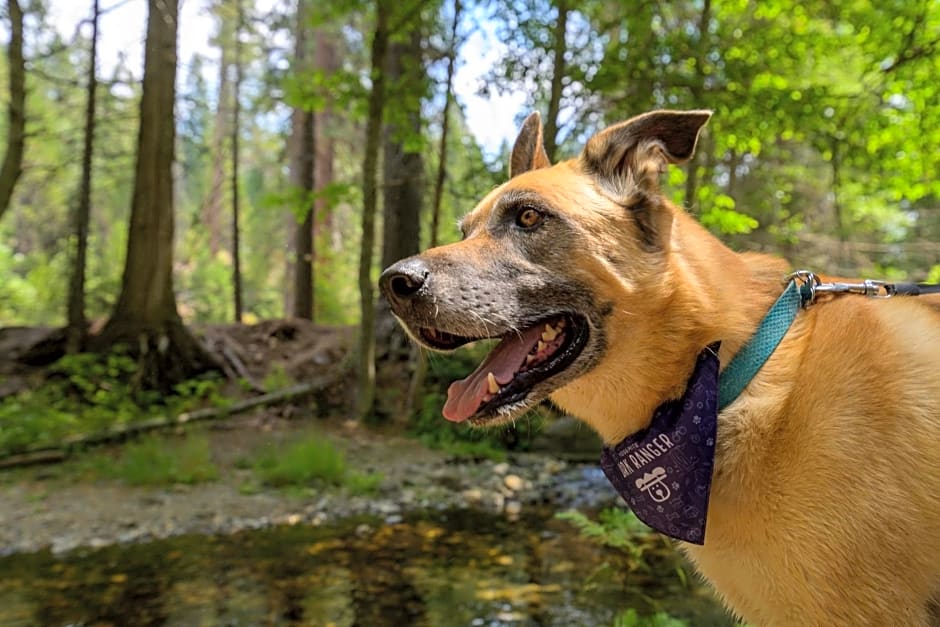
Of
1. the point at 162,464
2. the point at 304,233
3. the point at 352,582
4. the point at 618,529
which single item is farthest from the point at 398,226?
the point at 618,529

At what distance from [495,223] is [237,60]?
846 inches

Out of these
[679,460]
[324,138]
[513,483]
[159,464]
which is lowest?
→ [513,483]

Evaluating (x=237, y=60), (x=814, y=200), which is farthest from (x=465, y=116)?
(x=237, y=60)

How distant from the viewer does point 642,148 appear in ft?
8.64

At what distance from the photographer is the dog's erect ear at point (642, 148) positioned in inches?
101

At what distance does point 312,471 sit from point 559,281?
22.4 ft

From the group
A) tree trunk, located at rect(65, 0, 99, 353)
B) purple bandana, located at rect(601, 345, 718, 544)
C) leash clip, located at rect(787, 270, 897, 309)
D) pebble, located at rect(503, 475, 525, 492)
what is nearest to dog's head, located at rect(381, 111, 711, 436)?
purple bandana, located at rect(601, 345, 718, 544)

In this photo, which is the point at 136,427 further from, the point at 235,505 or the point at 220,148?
the point at 220,148

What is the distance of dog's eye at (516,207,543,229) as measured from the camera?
266 cm

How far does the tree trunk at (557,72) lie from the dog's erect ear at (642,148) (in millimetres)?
6283

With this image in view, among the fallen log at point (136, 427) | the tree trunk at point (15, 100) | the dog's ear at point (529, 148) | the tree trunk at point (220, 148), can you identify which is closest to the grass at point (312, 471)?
the fallen log at point (136, 427)

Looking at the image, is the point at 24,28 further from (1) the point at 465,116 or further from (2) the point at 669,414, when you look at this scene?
(2) the point at 669,414

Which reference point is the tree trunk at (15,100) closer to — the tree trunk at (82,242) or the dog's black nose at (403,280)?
the tree trunk at (82,242)

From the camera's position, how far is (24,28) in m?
9.93
